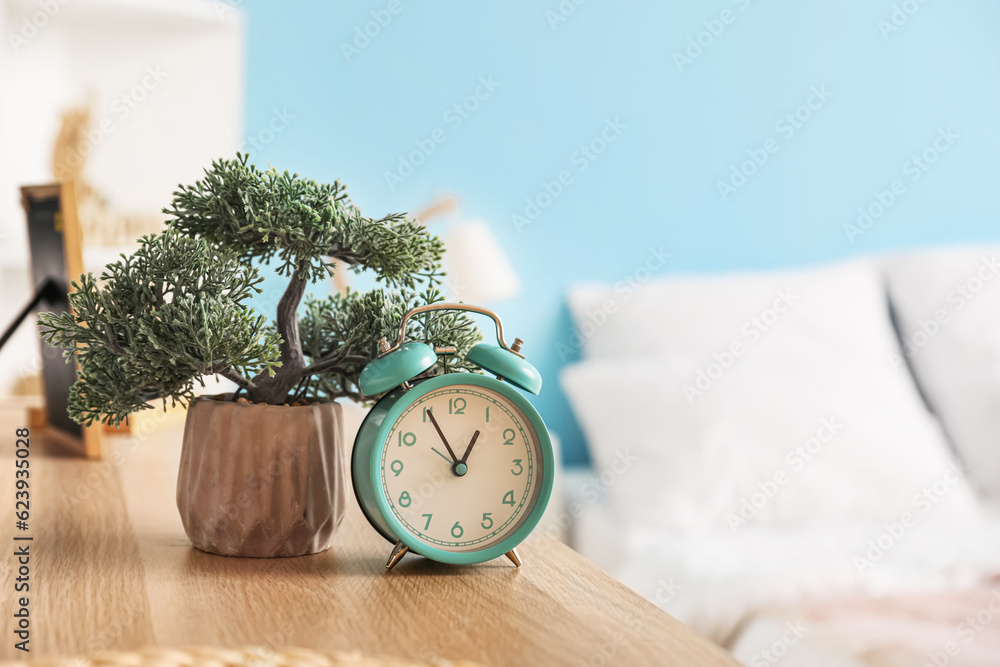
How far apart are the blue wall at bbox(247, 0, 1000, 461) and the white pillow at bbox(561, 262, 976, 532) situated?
39cm

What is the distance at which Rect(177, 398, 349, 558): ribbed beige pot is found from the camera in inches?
25.0

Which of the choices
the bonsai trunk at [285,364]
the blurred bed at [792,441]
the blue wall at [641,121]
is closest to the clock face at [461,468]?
the bonsai trunk at [285,364]

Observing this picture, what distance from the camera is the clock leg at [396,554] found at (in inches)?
24.7

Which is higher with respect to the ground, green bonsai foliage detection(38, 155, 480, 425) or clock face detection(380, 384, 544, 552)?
green bonsai foliage detection(38, 155, 480, 425)

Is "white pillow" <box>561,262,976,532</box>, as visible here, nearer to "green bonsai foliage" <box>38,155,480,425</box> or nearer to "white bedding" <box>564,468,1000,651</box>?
"white bedding" <box>564,468,1000,651</box>

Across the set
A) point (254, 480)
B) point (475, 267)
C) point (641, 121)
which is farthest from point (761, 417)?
point (254, 480)

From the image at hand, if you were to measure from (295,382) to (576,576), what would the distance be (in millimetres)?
294

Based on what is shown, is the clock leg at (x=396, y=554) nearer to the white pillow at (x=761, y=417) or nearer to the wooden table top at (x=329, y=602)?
the wooden table top at (x=329, y=602)

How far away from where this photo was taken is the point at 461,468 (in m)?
0.65

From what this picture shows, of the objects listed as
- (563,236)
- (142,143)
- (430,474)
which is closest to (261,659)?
(430,474)

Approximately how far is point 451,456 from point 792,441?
1.35 m

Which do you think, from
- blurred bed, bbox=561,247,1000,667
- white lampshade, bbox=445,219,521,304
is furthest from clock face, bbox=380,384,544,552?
white lampshade, bbox=445,219,521,304

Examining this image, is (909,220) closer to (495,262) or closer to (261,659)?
(495,262)

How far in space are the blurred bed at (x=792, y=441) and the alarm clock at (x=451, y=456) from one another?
0.74 m
